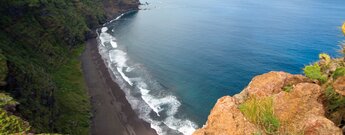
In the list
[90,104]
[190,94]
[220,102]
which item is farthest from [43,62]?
[220,102]

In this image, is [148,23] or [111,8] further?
[111,8]

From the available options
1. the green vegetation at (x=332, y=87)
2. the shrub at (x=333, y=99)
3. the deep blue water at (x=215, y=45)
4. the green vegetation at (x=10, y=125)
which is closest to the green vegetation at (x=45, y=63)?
the green vegetation at (x=10, y=125)

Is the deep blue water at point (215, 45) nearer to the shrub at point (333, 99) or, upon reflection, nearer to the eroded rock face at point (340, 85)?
the eroded rock face at point (340, 85)

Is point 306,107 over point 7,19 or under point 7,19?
over

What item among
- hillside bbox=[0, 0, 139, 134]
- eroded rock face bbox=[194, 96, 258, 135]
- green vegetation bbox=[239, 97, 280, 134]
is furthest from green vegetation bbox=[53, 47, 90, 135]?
green vegetation bbox=[239, 97, 280, 134]

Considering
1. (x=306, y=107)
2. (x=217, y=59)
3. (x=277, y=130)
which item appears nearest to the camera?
(x=277, y=130)

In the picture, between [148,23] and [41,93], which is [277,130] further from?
[148,23]

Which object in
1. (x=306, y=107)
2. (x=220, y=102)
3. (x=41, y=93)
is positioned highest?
(x=306, y=107)
